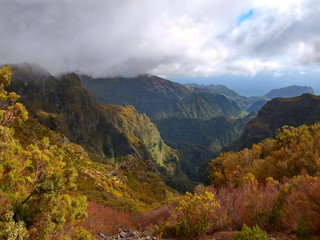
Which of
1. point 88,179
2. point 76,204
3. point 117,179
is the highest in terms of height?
point 76,204

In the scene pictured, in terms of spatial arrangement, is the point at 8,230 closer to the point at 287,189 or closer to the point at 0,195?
the point at 0,195

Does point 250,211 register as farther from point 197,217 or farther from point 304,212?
point 197,217

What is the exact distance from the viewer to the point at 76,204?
11.8 metres

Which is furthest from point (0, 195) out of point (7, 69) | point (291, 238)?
point (291, 238)

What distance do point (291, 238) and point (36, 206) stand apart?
1405 cm

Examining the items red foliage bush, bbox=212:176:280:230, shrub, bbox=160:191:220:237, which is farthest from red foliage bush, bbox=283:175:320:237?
shrub, bbox=160:191:220:237

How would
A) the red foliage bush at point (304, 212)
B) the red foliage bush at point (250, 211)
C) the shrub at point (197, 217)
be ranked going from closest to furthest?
the red foliage bush at point (304, 212) → the shrub at point (197, 217) → the red foliage bush at point (250, 211)

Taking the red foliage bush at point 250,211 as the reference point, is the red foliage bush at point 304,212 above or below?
above

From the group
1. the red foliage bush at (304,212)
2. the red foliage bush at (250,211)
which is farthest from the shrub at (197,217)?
the red foliage bush at (304,212)

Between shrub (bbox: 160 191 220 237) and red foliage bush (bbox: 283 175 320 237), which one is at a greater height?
red foliage bush (bbox: 283 175 320 237)

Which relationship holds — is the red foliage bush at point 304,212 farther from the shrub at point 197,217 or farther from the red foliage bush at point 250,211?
the shrub at point 197,217

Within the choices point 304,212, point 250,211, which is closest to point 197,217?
point 250,211

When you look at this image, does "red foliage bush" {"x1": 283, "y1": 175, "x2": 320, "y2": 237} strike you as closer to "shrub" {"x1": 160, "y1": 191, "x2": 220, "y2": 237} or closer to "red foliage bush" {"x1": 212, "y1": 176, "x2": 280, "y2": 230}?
"red foliage bush" {"x1": 212, "y1": 176, "x2": 280, "y2": 230}

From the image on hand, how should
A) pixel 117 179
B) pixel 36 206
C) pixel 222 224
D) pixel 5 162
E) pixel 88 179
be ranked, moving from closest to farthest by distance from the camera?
pixel 36 206 → pixel 5 162 → pixel 222 224 → pixel 88 179 → pixel 117 179
